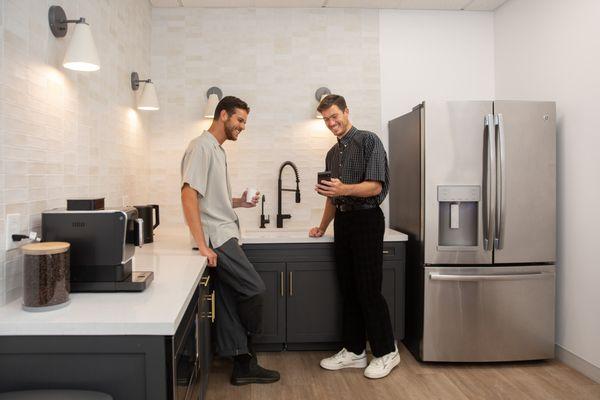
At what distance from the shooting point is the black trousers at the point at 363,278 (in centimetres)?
288

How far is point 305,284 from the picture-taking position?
3.24 m

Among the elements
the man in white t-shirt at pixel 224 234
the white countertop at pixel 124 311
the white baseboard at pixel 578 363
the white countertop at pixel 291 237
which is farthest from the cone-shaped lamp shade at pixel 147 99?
the white baseboard at pixel 578 363

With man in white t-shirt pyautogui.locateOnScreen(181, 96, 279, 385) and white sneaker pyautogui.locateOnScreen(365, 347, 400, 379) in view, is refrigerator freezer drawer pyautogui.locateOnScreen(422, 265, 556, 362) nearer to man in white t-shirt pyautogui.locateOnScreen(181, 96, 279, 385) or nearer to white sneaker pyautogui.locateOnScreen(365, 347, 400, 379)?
white sneaker pyautogui.locateOnScreen(365, 347, 400, 379)

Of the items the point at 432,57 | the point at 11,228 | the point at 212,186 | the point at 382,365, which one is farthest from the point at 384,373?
the point at 432,57

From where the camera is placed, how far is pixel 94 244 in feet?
5.66

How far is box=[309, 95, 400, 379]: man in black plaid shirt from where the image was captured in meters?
2.84

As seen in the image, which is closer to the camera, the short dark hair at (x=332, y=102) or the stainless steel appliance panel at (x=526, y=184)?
the short dark hair at (x=332, y=102)

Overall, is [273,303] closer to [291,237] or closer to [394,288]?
[291,237]

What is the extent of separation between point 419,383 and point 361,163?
1.35 meters

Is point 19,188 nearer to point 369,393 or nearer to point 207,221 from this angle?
point 207,221

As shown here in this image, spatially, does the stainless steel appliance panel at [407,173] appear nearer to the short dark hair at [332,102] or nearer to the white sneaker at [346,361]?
the short dark hair at [332,102]

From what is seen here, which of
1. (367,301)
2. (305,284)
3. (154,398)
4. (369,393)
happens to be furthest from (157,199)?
(154,398)

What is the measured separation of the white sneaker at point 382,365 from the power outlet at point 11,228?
2.06 metres

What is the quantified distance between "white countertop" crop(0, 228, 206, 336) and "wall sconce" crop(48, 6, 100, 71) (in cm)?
Result: 90
